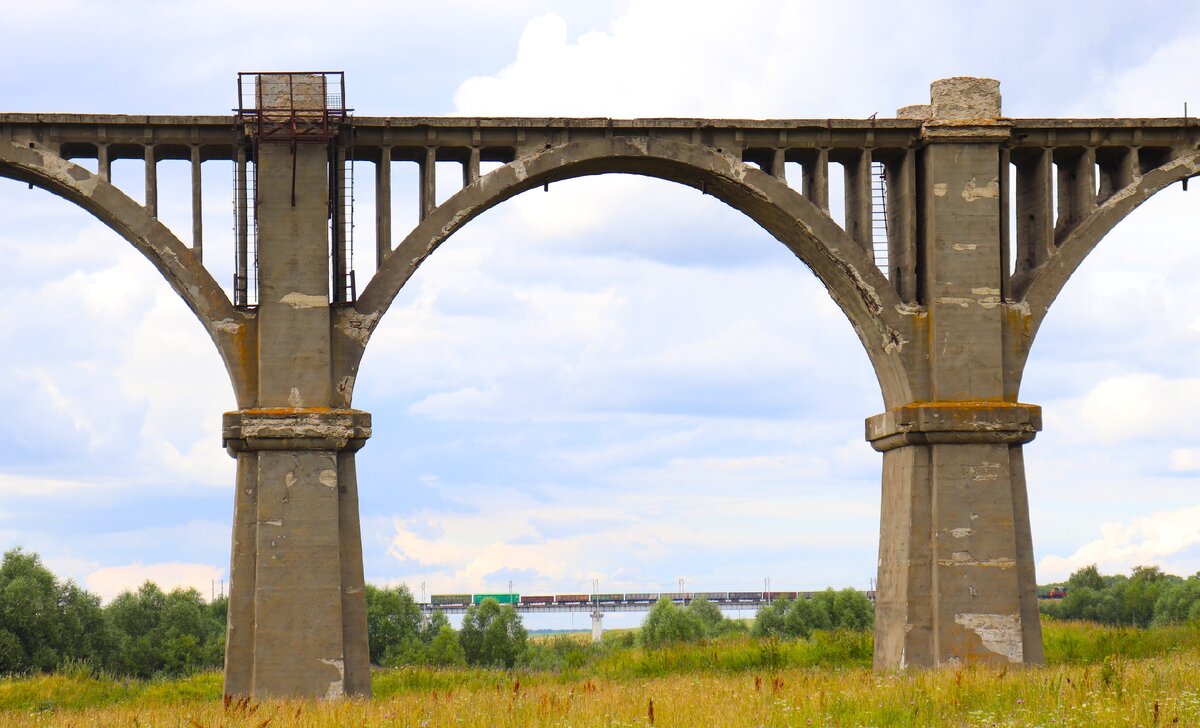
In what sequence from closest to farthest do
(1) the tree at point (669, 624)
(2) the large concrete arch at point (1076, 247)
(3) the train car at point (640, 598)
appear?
(2) the large concrete arch at point (1076, 247)
(1) the tree at point (669, 624)
(3) the train car at point (640, 598)

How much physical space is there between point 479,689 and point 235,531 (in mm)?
4489

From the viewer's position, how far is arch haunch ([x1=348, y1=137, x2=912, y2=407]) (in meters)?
21.0

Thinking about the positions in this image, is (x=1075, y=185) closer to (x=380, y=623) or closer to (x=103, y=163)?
(x=103, y=163)

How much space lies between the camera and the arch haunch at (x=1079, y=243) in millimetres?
22391

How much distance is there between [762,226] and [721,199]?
77cm

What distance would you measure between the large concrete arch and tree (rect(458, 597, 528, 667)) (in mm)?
32709

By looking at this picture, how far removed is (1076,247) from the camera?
22469 millimetres

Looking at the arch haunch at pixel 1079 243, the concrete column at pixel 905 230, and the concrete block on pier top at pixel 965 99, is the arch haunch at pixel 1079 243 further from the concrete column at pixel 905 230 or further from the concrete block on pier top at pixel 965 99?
the concrete block on pier top at pixel 965 99

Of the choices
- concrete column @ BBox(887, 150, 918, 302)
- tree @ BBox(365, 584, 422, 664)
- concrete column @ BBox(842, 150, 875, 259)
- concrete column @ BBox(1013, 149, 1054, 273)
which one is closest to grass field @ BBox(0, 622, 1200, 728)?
concrete column @ BBox(887, 150, 918, 302)

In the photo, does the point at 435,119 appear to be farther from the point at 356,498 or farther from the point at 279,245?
the point at 356,498

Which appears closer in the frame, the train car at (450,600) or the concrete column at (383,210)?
the concrete column at (383,210)

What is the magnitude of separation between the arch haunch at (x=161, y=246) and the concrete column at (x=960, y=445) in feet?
31.7

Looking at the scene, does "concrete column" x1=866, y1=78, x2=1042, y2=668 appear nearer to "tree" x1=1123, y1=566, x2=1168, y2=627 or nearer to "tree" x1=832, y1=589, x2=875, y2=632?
"tree" x1=832, y1=589, x2=875, y2=632

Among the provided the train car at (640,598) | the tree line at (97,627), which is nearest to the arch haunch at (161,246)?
the tree line at (97,627)
